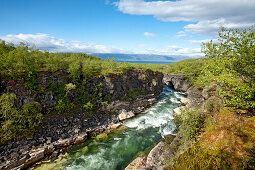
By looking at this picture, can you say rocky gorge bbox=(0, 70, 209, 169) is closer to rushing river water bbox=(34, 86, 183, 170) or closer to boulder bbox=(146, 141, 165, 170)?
boulder bbox=(146, 141, 165, 170)

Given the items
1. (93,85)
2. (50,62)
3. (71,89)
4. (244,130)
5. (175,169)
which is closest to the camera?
(175,169)

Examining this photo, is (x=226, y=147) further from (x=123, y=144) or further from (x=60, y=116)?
(x=60, y=116)

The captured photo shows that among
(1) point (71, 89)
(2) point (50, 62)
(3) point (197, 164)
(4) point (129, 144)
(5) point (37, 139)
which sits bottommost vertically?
(4) point (129, 144)

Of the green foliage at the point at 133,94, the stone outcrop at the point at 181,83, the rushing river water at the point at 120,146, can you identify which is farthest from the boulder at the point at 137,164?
the stone outcrop at the point at 181,83

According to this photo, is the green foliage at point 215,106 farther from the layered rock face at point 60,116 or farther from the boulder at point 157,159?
the layered rock face at point 60,116

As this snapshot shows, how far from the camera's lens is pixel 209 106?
20.0 m

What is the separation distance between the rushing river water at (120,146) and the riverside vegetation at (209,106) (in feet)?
30.9

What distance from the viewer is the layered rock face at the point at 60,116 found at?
20.7m

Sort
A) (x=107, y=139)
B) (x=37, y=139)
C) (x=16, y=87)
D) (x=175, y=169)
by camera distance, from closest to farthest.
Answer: (x=175, y=169)
(x=37, y=139)
(x=16, y=87)
(x=107, y=139)

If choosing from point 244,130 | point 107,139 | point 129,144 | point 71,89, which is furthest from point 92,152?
point 244,130

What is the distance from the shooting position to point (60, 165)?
2000cm

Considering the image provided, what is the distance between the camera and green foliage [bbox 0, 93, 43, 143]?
21358 millimetres

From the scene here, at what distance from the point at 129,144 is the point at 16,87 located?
26.4 metres

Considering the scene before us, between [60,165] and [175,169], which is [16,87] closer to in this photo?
[60,165]
